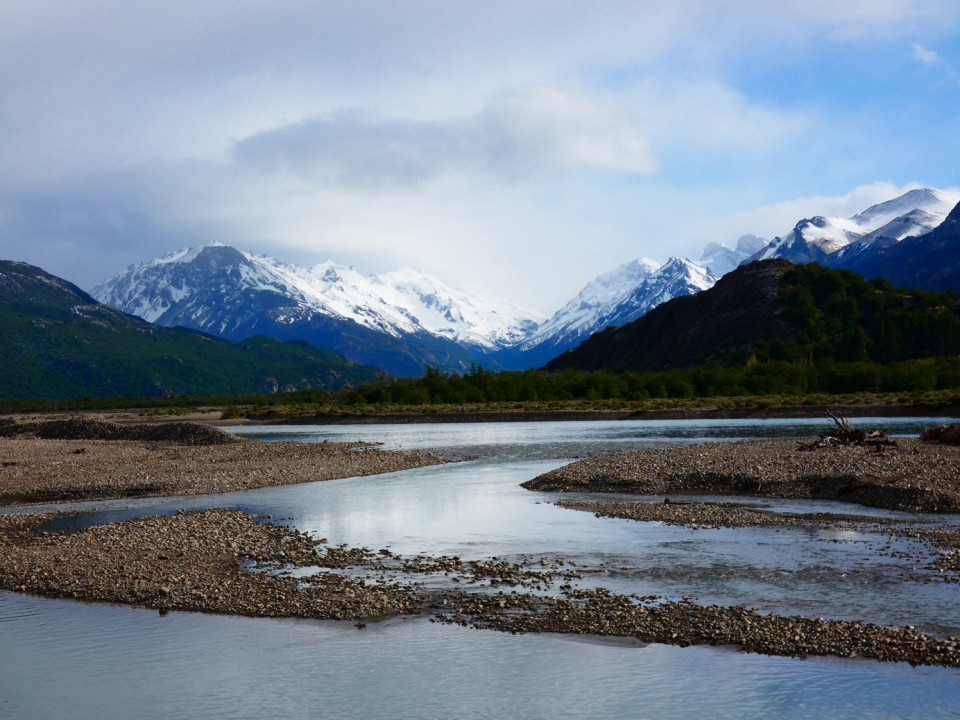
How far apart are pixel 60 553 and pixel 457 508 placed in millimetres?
16171

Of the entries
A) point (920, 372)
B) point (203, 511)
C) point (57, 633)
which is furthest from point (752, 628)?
point (920, 372)

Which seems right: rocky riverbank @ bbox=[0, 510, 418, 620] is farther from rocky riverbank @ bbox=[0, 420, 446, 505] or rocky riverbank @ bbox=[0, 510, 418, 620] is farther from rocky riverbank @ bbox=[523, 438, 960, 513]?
rocky riverbank @ bbox=[523, 438, 960, 513]

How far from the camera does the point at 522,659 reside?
16.6m

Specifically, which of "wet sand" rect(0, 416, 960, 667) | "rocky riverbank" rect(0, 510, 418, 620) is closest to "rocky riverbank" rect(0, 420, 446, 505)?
"wet sand" rect(0, 416, 960, 667)

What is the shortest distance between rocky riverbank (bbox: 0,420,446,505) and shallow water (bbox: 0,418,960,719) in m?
23.9

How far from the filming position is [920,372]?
433ft

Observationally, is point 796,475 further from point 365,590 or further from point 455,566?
point 365,590

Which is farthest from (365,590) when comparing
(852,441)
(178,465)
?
(178,465)

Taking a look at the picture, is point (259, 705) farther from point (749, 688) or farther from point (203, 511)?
point (203, 511)

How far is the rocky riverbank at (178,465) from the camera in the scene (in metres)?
46.5

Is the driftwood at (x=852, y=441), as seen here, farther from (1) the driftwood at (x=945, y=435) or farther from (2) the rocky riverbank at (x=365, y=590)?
(2) the rocky riverbank at (x=365, y=590)

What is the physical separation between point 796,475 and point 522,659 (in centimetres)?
2693

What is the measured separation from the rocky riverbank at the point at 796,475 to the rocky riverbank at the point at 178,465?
16.9 metres

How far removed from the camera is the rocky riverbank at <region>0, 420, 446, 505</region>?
4647 cm
